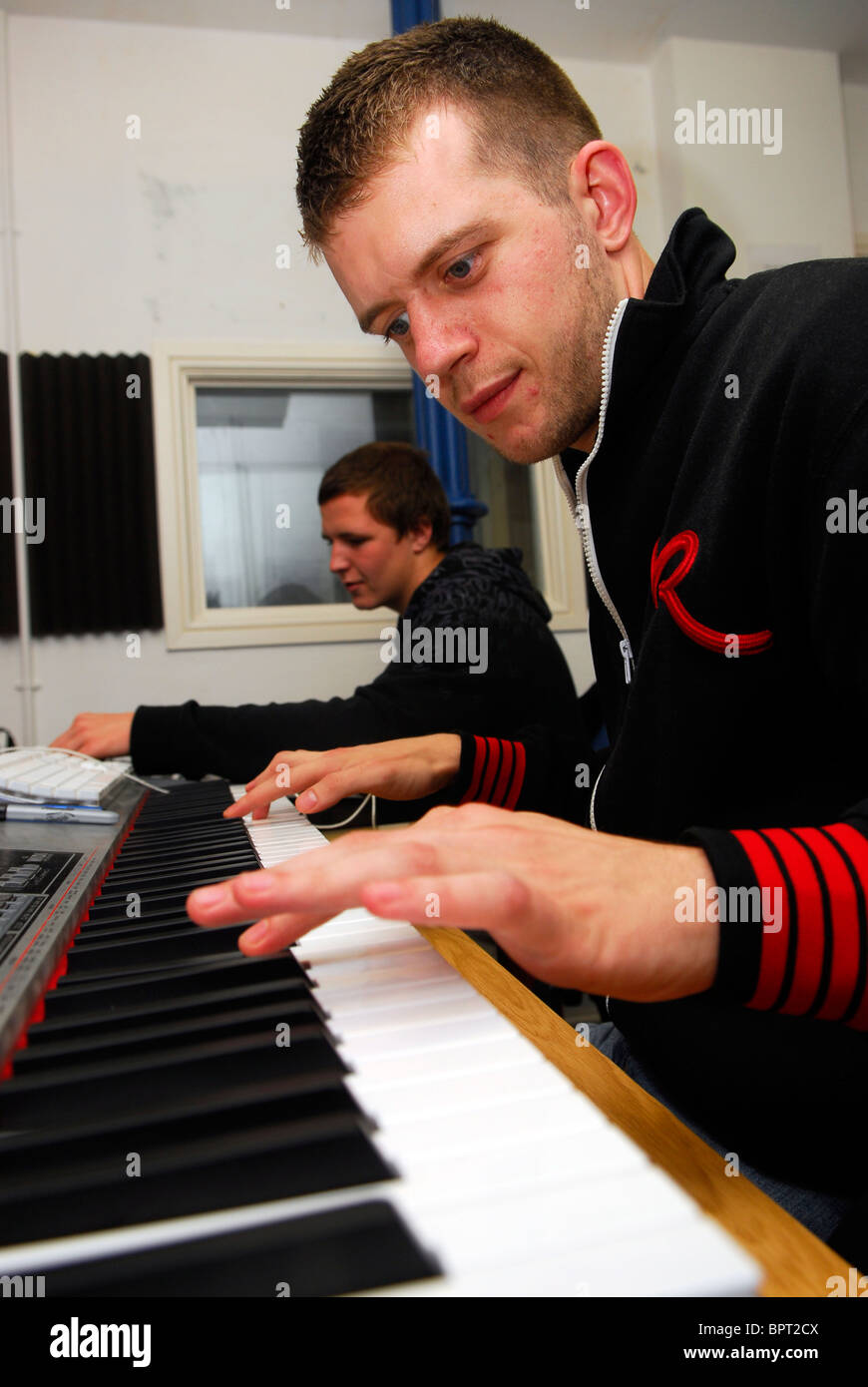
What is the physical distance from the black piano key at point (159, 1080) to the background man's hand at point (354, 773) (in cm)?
63

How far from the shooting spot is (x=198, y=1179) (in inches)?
13.7

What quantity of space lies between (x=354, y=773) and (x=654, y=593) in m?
0.49

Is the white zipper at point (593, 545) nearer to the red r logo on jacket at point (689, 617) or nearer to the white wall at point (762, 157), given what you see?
the red r logo on jacket at point (689, 617)

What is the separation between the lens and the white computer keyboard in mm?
1167

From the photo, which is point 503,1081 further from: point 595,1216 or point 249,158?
point 249,158

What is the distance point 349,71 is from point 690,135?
3.38 metres

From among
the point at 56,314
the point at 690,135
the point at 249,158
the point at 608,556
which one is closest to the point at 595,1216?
the point at 608,556

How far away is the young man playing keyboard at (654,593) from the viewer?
48 cm

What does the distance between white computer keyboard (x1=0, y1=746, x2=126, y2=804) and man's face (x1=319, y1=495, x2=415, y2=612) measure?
112 cm
